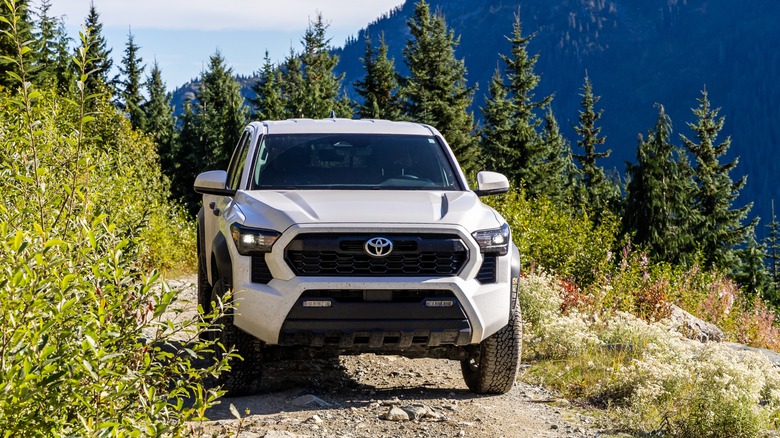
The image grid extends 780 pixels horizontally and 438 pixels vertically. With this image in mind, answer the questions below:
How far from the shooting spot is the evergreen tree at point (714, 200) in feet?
162

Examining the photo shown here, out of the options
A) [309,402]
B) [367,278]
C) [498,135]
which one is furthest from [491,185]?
[498,135]

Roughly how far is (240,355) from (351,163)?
195 centimetres

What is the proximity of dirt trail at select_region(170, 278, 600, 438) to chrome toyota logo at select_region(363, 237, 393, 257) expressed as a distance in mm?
1114

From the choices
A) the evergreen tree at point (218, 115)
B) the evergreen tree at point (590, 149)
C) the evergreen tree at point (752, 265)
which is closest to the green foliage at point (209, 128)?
the evergreen tree at point (218, 115)

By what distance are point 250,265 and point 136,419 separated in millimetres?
2627

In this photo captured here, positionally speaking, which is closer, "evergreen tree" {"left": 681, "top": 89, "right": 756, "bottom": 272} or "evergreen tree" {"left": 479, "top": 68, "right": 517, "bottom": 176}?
"evergreen tree" {"left": 681, "top": 89, "right": 756, "bottom": 272}

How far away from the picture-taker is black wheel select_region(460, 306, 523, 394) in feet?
21.5

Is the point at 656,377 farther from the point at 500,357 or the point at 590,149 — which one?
the point at 590,149

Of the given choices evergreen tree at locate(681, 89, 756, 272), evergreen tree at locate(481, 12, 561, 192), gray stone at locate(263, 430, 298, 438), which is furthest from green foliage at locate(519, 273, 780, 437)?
evergreen tree at locate(681, 89, 756, 272)

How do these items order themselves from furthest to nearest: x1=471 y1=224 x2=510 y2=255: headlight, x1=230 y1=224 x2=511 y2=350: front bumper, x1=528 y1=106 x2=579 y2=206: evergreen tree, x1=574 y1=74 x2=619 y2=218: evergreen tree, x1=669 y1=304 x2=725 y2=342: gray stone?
x1=574 y1=74 x2=619 y2=218: evergreen tree, x1=528 y1=106 x2=579 y2=206: evergreen tree, x1=669 y1=304 x2=725 y2=342: gray stone, x1=471 y1=224 x2=510 y2=255: headlight, x1=230 y1=224 x2=511 y2=350: front bumper

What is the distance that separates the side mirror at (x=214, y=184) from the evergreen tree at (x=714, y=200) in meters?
43.8

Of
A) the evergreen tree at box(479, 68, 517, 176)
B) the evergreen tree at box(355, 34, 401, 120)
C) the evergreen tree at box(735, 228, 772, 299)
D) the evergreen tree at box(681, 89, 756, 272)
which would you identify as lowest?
the evergreen tree at box(735, 228, 772, 299)

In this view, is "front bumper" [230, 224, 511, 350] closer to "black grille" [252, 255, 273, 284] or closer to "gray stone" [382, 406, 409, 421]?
"black grille" [252, 255, 273, 284]

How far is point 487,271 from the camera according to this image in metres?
6.19
